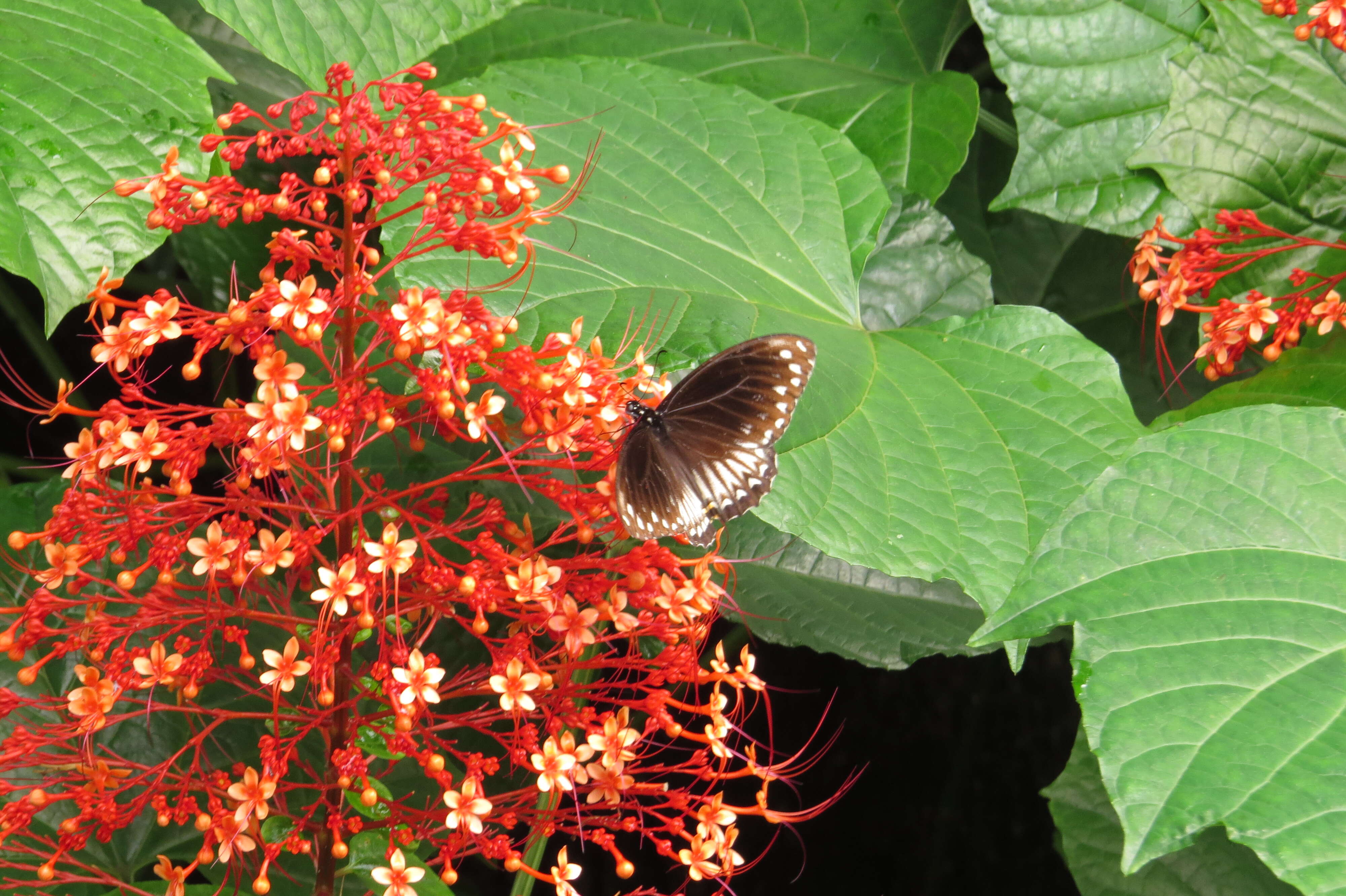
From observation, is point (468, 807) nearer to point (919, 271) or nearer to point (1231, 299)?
point (919, 271)

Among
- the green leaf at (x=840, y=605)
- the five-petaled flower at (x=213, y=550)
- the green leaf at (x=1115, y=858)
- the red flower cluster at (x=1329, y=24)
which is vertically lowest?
the green leaf at (x=1115, y=858)

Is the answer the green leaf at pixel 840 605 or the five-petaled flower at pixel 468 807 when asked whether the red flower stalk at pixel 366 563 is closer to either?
the five-petaled flower at pixel 468 807

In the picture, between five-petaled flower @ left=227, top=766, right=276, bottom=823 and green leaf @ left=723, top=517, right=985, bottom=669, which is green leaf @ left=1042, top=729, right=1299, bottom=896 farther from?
five-petaled flower @ left=227, top=766, right=276, bottom=823

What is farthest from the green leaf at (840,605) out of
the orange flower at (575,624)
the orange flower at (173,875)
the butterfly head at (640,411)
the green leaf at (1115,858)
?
the orange flower at (173,875)

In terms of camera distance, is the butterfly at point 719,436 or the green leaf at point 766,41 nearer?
the butterfly at point 719,436

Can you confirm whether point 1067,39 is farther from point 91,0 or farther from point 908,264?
point 91,0

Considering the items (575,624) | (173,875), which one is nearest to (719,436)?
(575,624)

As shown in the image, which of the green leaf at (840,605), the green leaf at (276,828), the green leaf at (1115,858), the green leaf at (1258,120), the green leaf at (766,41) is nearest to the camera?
the green leaf at (276,828)

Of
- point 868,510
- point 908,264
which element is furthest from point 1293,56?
A: point 868,510
